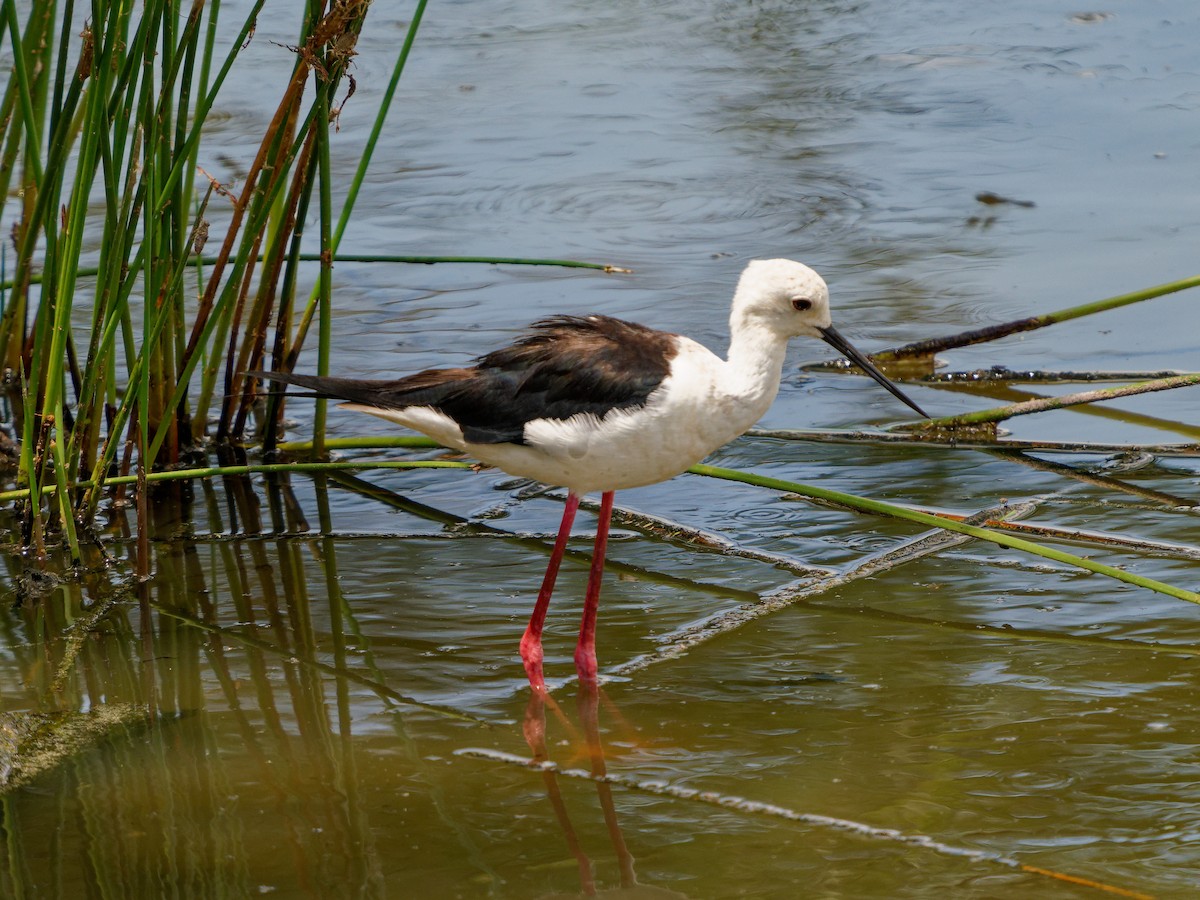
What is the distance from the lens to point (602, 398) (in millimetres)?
4086

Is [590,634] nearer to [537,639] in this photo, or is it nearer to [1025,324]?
[537,639]

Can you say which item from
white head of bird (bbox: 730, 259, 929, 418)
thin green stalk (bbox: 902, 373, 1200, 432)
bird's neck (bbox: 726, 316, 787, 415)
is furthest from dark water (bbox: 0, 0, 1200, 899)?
white head of bird (bbox: 730, 259, 929, 418)

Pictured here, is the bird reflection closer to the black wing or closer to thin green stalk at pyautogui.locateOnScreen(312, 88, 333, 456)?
the black wing

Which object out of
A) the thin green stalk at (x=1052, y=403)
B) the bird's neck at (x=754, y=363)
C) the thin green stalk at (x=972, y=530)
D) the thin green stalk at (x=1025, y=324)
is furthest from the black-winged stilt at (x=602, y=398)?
the thin green stalk at (x=1025, y=324)

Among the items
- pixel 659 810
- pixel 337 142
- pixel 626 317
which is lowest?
pixel 659 810

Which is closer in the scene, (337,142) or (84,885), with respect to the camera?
(84,885)

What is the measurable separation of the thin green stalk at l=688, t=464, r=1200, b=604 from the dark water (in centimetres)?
24

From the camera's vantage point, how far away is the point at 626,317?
711 centimetres

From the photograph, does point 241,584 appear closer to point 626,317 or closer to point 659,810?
point 659,810

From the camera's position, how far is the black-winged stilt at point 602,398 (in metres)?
4.05

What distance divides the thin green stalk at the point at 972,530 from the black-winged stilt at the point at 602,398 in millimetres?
327

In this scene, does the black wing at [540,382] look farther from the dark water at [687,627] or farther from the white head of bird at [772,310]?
the dark water at [687,627]

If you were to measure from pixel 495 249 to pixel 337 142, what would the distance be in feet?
8.14

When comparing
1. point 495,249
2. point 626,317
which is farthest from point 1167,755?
point 495,249
